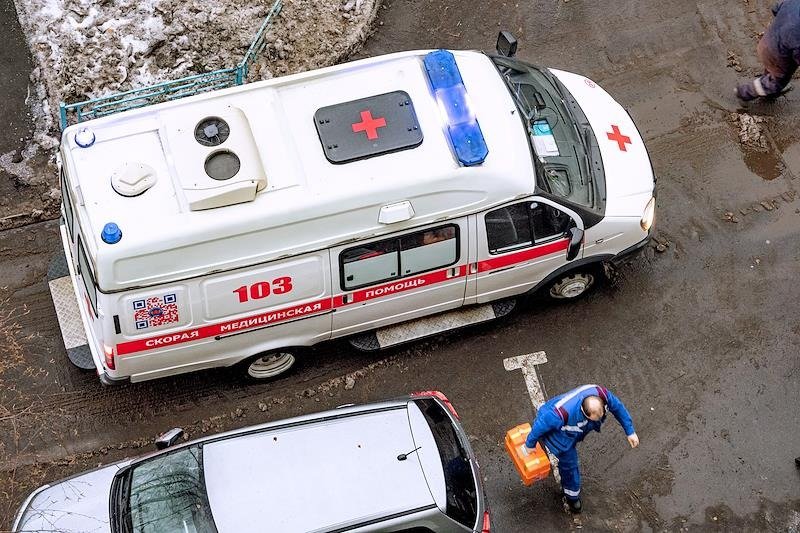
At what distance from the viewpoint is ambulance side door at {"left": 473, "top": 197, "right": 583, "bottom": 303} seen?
25.3ft

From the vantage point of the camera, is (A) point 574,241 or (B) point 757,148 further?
(B) point 757,148

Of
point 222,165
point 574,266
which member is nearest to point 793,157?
point 574,266

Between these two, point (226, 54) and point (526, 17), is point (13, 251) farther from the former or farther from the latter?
point (526, 17)

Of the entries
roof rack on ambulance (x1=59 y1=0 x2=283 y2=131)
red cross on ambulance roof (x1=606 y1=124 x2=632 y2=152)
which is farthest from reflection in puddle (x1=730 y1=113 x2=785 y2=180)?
roof rack on ambulance (x1=59 y1=0 x2=283 y2=131)

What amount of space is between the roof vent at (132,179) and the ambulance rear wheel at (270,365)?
1945 millimetres

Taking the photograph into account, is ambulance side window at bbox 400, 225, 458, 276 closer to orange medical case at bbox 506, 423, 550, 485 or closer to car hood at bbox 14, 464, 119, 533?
orange medical case at bbox 506, 423, 550, 485

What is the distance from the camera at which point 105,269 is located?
685 cm

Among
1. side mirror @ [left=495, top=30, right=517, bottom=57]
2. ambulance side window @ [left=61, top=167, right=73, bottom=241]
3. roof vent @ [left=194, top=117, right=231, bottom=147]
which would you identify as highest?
roof vent @ [left=194, top=117, right=231, bottom=147]

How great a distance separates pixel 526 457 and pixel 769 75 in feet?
17.9

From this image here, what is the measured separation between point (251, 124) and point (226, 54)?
3.06m

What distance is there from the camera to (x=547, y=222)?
790cm

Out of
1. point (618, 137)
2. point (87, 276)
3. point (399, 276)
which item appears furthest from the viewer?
point (618, 137)

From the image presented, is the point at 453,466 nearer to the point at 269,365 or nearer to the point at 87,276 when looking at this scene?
the point at 269,365

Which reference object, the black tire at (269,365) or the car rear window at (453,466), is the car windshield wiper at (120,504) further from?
the car rear window at (453,466)
